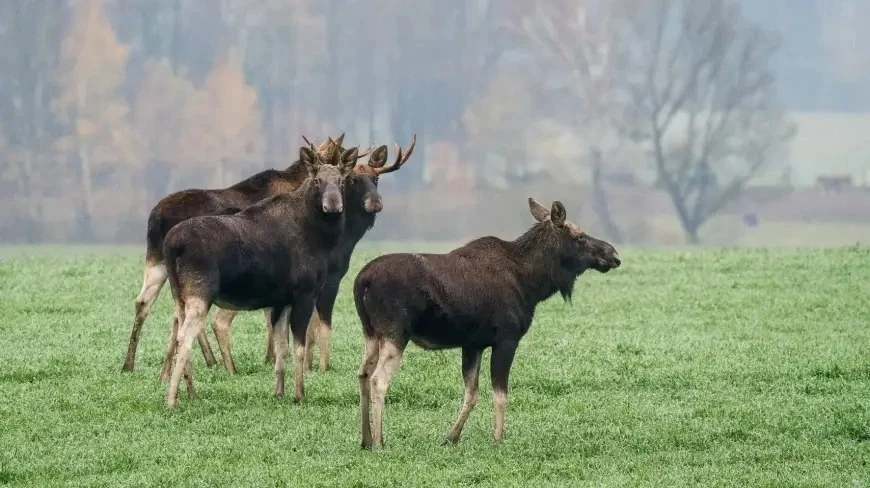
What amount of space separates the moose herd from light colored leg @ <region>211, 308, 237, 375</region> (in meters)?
0.02

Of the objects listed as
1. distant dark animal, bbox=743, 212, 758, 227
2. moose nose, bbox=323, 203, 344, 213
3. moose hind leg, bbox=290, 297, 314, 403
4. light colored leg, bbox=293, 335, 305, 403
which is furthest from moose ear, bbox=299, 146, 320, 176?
distant dark animal, bbox=743, 212, 758, 227

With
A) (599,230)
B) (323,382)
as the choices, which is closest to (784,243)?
(599,230)

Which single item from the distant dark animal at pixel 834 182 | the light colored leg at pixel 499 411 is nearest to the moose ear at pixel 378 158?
the light colored leg at pixel 499 411

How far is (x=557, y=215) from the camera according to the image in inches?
514

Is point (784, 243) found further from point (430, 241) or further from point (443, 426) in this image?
point (443, 426)

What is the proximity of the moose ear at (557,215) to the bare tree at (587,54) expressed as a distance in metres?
62.2

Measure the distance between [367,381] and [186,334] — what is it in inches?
95.3

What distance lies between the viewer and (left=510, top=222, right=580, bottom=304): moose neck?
1283cm

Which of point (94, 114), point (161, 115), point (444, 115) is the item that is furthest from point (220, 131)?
point (444, 115)

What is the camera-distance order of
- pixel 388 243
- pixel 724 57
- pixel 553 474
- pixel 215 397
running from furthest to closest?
pixel 724 57
pixel 388 243
pixel 215 397
pixel 553 474

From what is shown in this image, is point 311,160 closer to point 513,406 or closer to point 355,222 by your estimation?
point 355,222

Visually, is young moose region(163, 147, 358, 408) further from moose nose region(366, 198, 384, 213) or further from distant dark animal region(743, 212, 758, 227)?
distant dark animal region(743, 212, 758, 227)

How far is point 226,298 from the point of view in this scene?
46.4 feet

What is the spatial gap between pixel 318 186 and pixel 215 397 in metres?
2.27
